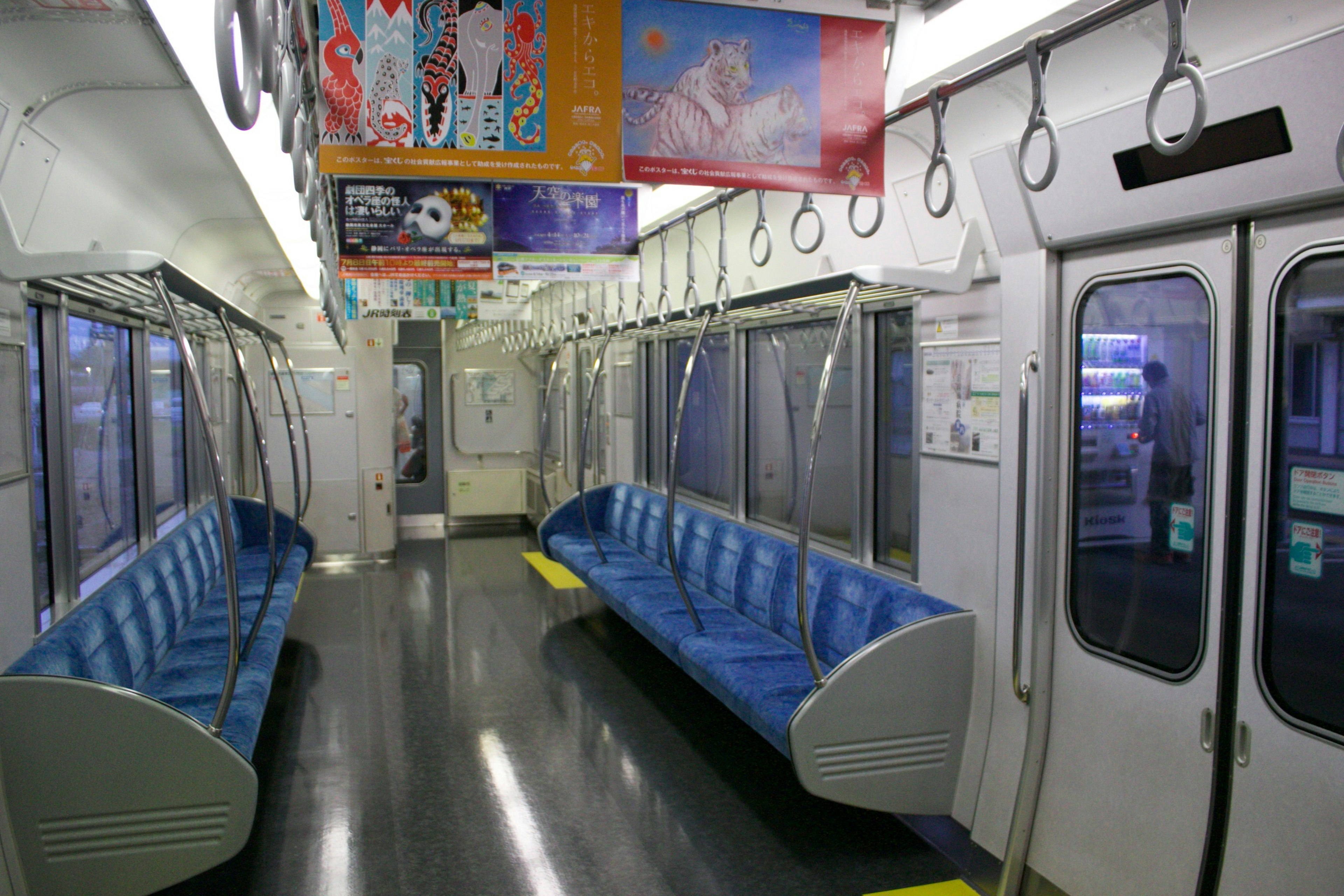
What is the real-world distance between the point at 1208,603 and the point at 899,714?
4.14 ft

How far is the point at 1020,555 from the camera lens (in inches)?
133

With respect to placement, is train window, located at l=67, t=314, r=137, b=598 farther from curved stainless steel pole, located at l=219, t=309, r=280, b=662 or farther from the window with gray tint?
curved stainless steel pole, located at l=219, t=309, r=280, b=662

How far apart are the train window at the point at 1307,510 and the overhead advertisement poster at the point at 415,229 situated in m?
3.57

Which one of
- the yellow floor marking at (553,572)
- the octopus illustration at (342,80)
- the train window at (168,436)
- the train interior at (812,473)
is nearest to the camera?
the train interior at (812,473)

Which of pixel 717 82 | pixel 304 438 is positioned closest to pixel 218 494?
pixel 717 82

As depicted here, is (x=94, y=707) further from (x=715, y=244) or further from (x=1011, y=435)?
(x=715, y=244)

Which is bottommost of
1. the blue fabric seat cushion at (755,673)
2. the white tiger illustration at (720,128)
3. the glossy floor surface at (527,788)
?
the glossy floor surface at (527,788)

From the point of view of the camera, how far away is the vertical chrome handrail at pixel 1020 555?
10.9ft

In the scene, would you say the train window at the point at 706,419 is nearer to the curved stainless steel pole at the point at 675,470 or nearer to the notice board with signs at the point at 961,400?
the curved stainless steel pole at the point at 675,470

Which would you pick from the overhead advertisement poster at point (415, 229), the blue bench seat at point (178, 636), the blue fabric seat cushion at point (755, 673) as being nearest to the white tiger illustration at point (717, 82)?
the overhead advertisement poster at point (415, 229)

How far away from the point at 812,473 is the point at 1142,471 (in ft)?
3.52

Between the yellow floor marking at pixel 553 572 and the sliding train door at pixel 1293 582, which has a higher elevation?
the sliding train door at pixel 1293 582

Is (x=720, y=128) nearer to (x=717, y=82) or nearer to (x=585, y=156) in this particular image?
(x=717, y=82)

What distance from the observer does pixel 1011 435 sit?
11.4ft
